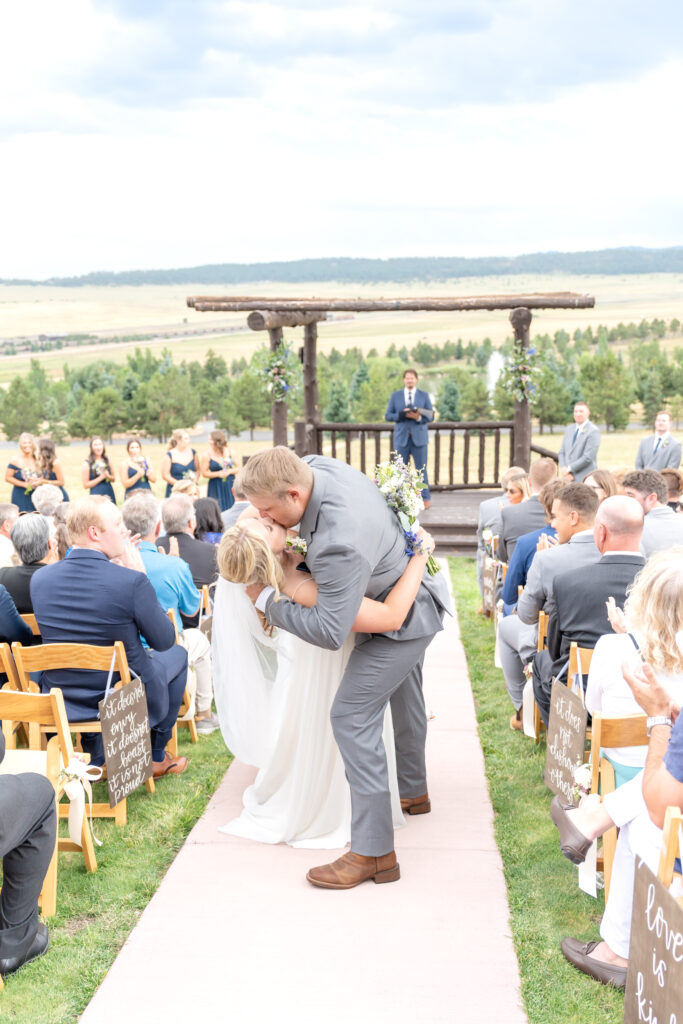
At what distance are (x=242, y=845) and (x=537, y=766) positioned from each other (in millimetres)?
1729

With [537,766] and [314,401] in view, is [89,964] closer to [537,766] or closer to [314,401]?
[537,766]

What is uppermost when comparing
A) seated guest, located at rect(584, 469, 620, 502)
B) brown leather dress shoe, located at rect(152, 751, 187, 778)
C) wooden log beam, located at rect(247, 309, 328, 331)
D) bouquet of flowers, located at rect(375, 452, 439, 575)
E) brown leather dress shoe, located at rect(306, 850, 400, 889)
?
wooden log beam, located at rect(247, 309, 328, 331)

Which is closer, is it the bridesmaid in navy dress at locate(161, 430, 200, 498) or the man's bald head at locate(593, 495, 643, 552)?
the man's bald head at locate(593, 495, 643, 552)

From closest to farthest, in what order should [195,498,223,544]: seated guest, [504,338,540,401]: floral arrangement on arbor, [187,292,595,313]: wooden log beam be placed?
[195,498,223,544]: seated guest, [187,292,595,313]: wooden log beam, [504,338,540,401]: floral arrangement on arbor

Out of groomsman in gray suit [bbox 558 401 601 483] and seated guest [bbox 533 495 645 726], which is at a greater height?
seated guest [bbox 533 495 645 726]

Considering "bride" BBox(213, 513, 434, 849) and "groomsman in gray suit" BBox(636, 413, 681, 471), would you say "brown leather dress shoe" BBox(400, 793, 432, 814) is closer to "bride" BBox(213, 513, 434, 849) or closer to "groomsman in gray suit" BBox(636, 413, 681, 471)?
"bride" BBox(213, 513, 434, 849)

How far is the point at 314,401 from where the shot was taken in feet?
50.6

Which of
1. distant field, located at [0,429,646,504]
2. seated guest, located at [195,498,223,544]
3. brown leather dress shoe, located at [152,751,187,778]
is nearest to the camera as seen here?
brown leather dress shoe, located at [152,751,187,778]

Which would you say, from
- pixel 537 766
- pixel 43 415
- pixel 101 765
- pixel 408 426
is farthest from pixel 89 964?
pixel 43 415

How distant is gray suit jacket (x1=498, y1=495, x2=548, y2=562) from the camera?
6945mm

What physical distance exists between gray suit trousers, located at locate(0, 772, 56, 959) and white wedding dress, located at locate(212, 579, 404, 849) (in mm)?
1178

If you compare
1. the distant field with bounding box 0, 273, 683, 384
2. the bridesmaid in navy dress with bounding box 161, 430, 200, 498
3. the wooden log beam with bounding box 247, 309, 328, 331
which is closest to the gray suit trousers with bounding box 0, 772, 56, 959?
the bridesmaid in navy dress with bounding box 161, 430, 200, 498

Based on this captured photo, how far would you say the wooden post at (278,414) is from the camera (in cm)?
1347

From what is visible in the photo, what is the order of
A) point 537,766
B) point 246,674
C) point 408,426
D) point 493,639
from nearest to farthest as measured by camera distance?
1. point 246,674
2. point 537,766
3. point 493,639
4. point 408,426
